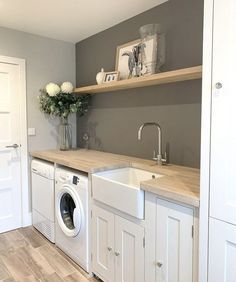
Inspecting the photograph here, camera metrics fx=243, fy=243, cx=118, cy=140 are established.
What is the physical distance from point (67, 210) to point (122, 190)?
1.08 m

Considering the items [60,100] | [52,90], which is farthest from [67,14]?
[60,100]

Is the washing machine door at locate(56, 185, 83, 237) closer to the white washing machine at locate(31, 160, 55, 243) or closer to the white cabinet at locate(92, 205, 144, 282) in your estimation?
the white washing machine at locate(31, 160, 55, 243)

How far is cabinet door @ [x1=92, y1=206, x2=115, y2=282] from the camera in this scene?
6.18 ft

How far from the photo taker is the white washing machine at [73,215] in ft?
6.98

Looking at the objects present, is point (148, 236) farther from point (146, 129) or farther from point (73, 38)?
point (73, 38)

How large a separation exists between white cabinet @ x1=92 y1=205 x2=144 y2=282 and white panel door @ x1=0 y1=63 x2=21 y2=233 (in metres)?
1.46

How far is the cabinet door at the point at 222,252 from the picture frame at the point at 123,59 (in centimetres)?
180

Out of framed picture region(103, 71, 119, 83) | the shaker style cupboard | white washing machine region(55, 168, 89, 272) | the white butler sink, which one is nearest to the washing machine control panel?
white washing machine region(55, 168, 89, 272)

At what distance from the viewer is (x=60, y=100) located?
118 inches

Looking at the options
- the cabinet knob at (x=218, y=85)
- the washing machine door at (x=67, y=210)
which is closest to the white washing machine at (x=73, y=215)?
the washing machine door at (x=67, y=210)

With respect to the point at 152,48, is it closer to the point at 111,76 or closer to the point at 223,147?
the point at 111,76

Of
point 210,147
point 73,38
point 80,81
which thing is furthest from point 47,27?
point 210,147

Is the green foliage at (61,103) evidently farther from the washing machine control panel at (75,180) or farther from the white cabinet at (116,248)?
the white cabinet at (116,248)

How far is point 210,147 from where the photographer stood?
4.05 feet
